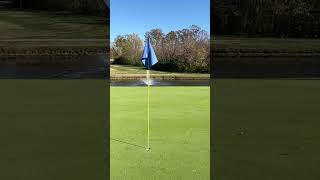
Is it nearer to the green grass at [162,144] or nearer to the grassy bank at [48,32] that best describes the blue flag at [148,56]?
the green grass at [162,144]

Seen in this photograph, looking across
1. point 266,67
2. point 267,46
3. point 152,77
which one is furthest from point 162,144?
point 152,77

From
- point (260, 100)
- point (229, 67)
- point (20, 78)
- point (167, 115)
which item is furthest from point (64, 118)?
point (229, 67)

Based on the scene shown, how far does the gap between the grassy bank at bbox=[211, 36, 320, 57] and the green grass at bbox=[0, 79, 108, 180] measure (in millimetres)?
11768

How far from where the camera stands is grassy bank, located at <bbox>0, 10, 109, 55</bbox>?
20.5 meters

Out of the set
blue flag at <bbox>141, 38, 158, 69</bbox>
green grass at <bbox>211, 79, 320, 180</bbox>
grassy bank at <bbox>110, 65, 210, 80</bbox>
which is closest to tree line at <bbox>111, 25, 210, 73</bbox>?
grassy bank at <bbox>110, 65, 210, 80</bbox>

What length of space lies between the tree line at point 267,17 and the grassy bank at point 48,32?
5125mm

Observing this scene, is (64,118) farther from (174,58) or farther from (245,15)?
(174,58)

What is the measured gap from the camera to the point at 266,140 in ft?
20.1

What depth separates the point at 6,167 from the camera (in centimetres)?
459

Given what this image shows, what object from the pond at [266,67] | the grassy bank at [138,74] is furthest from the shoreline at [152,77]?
the pond at [266,67]

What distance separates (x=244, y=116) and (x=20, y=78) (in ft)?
45.3

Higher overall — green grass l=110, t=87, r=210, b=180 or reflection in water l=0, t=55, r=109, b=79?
reflection in water l=0, t=55, r=109, b=79

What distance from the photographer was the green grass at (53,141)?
4.48 m

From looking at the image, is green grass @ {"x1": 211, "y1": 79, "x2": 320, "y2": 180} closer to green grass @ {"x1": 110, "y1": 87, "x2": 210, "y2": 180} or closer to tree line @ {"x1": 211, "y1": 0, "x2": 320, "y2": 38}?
green grass @ {"x1": 110, "y1": 87, "x2": 210, "y2": 180}
